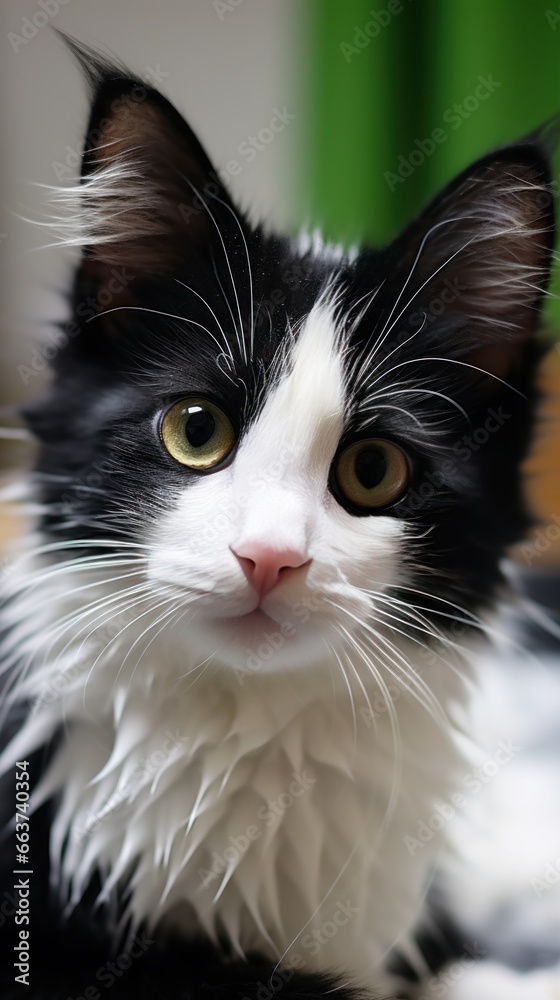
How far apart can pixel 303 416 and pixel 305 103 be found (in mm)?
406

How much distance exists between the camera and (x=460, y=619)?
0.91 m

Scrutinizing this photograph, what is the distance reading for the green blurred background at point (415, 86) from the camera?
962 millimetres

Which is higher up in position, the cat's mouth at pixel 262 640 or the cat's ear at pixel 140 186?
the cat's ear at pixel 140 186

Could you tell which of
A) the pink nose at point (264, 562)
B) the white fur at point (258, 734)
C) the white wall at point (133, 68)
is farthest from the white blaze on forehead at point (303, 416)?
the white wall at point (133, 68)

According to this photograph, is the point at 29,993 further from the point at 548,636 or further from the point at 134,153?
the point at 134,153

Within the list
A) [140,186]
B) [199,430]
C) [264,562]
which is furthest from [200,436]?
[140,186]

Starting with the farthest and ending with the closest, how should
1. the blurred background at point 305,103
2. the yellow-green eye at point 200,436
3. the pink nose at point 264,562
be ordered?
1. the blurred background at point 305,103
2. the yellow-green eye at point 200,436
3. the pink nose at point 264,562

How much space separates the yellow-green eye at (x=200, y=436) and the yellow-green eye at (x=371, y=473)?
0.12m

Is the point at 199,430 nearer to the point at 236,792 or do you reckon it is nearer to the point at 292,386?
the point at 292,386

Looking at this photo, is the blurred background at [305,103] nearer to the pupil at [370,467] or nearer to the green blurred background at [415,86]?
the green blurred background at [415,86]

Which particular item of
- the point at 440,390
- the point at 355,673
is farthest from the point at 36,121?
the point at 355,673

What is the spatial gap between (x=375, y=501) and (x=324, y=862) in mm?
417

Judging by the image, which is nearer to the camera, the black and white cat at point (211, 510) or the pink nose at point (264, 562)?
the pink nose at point (264, 562)

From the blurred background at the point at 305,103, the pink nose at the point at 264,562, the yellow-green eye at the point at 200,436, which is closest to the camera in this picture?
the pink nose at the point at 264,562
